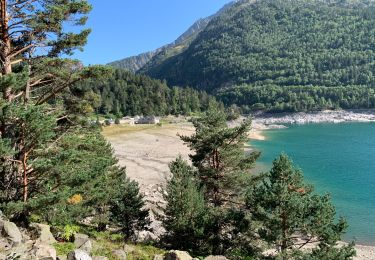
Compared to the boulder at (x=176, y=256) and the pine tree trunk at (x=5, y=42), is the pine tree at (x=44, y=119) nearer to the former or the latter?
the pine tree trunk at (x=5, y=42)

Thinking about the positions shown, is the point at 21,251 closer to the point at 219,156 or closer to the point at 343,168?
the point at 219,156

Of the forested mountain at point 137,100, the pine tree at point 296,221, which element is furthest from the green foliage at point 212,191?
the forested mountain at point 137,100

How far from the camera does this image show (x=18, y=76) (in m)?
16.0

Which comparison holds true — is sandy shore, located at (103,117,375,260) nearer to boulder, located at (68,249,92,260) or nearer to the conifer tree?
the conifer tree

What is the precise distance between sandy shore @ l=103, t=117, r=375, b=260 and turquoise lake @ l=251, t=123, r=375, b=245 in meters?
7.74

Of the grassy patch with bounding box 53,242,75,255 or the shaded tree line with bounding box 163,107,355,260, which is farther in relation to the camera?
the shaded tree line with bounding box 163,107,355,260

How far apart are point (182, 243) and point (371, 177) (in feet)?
171

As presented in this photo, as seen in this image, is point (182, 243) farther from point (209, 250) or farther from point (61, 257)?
point (61, 257)

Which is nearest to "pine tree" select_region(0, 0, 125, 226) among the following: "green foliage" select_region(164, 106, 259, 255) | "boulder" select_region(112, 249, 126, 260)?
"boulder" select_region(112, 249, 126, 260)

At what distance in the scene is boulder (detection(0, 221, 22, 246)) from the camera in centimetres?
1502

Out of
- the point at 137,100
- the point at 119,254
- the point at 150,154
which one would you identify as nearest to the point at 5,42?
the point at 119,254

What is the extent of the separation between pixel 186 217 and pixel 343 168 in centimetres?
5868

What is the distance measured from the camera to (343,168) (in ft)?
246

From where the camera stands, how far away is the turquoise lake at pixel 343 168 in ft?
146
